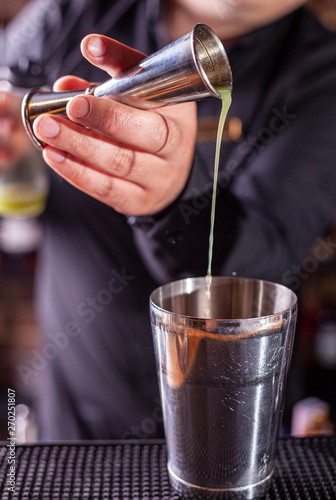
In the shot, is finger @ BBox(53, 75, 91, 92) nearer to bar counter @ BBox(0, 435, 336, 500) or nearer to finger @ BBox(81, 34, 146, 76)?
finger @ BBox(81, 34, 146, 76)

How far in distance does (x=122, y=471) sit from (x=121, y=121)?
0.43 meters

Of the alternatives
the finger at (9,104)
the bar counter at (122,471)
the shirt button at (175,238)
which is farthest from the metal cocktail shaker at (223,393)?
the finger at (9,104)

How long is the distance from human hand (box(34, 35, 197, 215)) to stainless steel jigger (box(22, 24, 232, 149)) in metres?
0.02

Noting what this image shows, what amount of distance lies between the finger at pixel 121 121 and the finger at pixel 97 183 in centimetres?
8

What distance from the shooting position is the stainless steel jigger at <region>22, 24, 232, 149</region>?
1.47 feet

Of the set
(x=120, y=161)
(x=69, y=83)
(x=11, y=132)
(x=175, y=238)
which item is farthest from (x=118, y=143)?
(x=11, y=132)

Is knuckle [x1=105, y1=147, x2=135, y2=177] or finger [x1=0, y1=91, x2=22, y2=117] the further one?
finger [x1=0, y1=91, x2=22, y2=117]

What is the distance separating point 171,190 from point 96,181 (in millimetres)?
148

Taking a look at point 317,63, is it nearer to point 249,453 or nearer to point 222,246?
point 222,246

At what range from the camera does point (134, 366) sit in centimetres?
140

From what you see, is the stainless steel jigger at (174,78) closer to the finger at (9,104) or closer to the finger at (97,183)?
the finger at (97,183)

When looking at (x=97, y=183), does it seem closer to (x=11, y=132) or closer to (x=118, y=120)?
(x=118, y=120)

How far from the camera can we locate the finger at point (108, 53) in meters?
0.54

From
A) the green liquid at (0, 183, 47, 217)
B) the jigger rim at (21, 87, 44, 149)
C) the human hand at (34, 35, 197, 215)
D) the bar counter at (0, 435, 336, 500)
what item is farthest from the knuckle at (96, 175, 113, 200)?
the green liquid at (0, 183, 47, 217)
